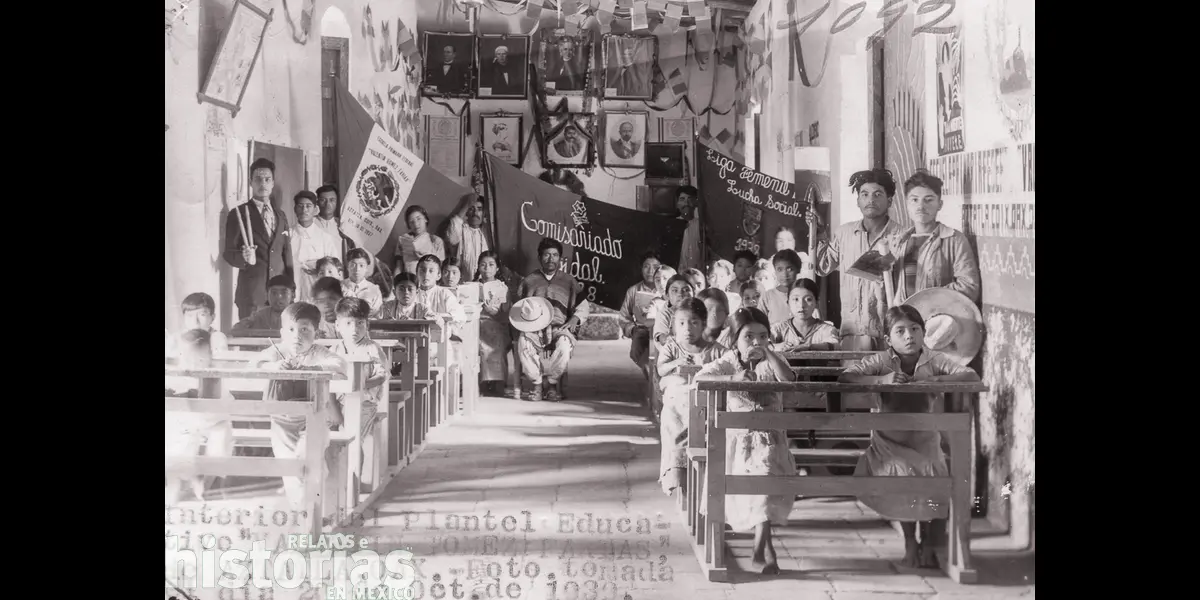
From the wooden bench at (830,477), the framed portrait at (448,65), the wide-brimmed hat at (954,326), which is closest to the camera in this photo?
the wooden bench at (830,477)

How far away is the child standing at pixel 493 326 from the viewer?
11.9ft

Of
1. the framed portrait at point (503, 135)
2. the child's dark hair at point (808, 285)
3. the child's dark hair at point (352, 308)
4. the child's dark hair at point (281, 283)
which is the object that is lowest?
the child's dark hair at point (352, 308)

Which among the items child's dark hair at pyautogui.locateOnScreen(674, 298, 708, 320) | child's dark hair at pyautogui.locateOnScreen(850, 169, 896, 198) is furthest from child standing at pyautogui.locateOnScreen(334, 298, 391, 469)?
child's dark hair at pyautogui.locateOnScreen(850, 169, 896, 198)

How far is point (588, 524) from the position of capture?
3.59 m

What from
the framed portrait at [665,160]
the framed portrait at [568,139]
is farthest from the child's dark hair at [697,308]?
the framed portrait at [568,139]

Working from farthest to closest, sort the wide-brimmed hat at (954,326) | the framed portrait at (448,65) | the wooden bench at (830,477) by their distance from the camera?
the framed portrait at (448,65), the wide-brimmed hat at (954,326), the wooden bench at (830,477)

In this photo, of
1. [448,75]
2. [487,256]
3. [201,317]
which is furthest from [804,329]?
[201,317]

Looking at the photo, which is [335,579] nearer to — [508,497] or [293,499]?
[293,499]

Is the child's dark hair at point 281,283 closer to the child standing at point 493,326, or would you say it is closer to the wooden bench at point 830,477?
the child standing at point 493,326

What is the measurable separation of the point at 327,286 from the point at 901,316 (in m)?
1.69

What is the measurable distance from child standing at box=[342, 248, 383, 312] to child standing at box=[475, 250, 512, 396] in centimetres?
32

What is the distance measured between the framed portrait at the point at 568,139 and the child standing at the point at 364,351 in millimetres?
713

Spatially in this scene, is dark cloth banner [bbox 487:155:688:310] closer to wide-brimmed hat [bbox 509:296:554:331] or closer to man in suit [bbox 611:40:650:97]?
wide-brimmed hat [bbox 509:296:554:331]

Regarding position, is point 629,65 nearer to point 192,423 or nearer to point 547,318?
point 547,318
